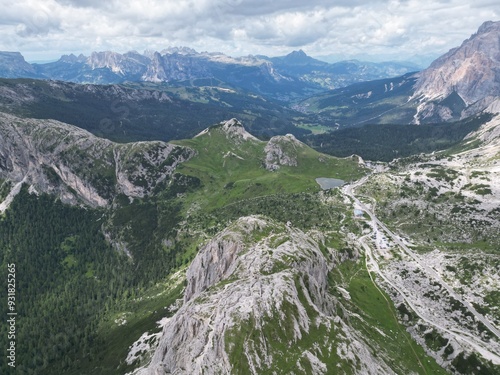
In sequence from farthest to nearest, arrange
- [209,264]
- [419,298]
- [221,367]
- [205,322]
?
[419,298], [209,264], [205,322], [221,367]

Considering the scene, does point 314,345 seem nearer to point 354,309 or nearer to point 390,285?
point 354,309

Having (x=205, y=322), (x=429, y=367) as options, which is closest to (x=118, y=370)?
(x=205, y=322)

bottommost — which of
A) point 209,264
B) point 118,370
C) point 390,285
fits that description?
point 118,370

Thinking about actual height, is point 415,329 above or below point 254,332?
below

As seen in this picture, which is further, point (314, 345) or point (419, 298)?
point (419, 298)

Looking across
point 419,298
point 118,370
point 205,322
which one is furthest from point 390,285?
point 118,370

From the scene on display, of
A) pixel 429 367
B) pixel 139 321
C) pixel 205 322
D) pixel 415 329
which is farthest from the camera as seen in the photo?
pixel 139 321
